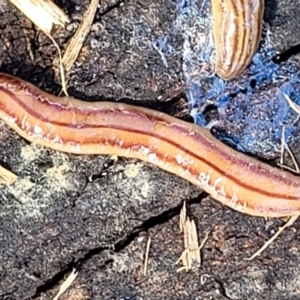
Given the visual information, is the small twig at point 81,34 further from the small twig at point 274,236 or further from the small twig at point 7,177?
the small twig at point 274,236

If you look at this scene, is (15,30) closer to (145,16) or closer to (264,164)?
(145,16)

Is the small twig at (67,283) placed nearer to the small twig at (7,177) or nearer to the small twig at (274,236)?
the small twig at (7,177)

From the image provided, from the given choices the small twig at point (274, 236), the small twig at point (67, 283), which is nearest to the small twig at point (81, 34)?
the small twig at point (67, 283)

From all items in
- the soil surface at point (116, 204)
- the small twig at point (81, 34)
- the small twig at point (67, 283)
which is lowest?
the small twig at point (67, 283)

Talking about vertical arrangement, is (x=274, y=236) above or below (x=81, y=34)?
below

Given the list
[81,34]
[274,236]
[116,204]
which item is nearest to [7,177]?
[116,204]

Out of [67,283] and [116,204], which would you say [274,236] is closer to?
[116,204]

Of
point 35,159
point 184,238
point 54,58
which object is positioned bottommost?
point 184,238

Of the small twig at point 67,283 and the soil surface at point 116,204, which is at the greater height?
the soil surface at point 116,204

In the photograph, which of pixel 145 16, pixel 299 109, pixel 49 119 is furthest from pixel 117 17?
pixel 299 109
